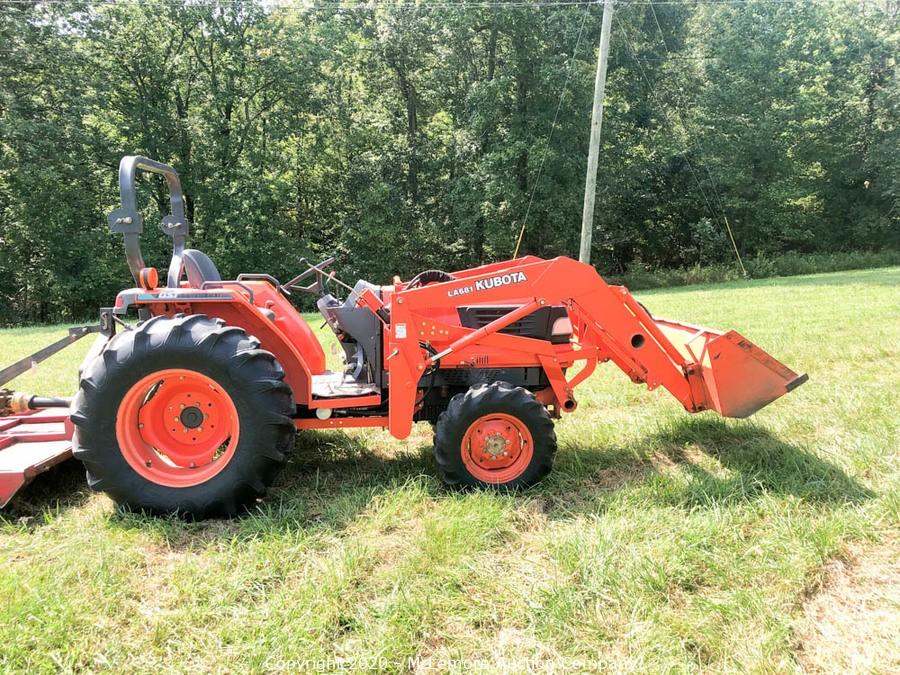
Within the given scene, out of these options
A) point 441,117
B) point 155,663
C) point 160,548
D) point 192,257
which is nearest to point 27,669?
point 155,663

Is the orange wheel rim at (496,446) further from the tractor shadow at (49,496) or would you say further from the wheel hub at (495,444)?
the tractor shadow at (49,496)

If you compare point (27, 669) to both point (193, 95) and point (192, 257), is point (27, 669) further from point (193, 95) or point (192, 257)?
point (193, 95)

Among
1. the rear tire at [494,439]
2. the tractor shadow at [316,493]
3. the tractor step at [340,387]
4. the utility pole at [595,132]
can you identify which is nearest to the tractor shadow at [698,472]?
the rear tire at [494,439]

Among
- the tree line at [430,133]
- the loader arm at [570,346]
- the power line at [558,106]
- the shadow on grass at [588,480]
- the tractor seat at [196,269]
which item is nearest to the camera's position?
the shadow on grass at [588,480]

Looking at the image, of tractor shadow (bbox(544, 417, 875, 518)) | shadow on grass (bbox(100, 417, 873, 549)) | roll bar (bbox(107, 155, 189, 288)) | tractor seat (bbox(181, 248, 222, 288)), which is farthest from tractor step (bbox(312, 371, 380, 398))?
tractor shadow (bbox(544, 417, 875, 518))

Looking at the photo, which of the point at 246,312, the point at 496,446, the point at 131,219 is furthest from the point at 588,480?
Answer: the point at 131,219

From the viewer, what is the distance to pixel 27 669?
79.7 inches

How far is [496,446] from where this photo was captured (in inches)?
134

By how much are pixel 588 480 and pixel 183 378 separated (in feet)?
7.97

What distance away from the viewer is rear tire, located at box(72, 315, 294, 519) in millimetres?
2984

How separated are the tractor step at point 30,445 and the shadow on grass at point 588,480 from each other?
54cm

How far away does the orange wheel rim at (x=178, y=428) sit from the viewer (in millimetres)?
3064

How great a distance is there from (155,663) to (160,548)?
2.80 ft

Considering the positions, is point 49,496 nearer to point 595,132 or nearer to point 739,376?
point 739,376
